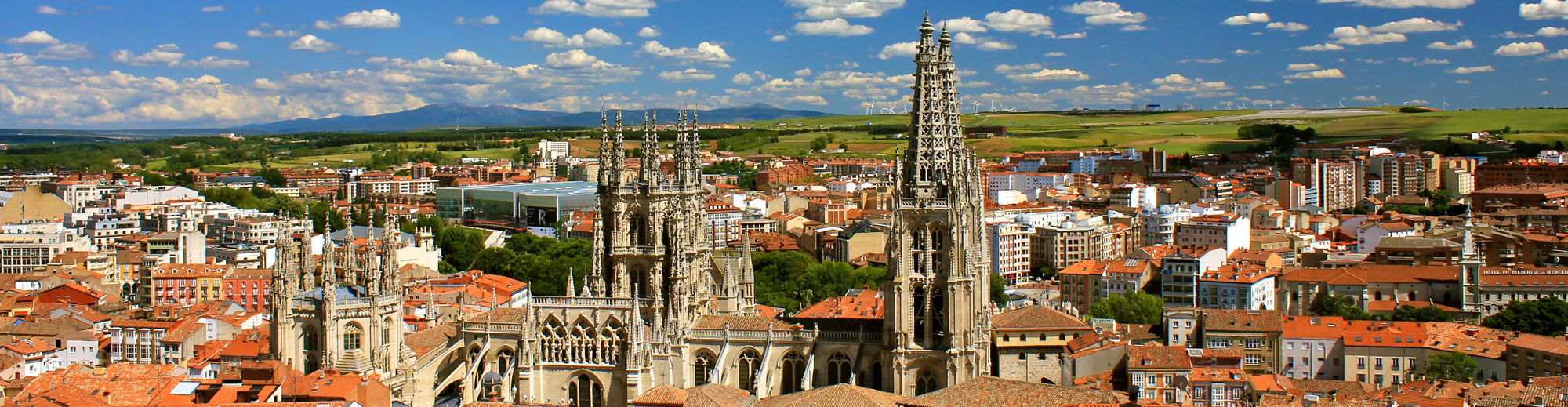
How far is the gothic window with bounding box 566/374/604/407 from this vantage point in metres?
51.6

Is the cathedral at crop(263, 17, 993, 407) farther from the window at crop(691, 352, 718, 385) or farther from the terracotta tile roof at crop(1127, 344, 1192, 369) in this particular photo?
the terracotta tile roof at crop(1127, 344, 1192, 369)

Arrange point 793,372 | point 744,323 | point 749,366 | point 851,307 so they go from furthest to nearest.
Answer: point 851,307 → point 744,323 → point 749,366 → point 793,372

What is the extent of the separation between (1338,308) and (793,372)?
51.3m

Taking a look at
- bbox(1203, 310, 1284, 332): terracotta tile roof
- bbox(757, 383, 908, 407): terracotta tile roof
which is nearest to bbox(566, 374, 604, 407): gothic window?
bbox(757, 383, 908, 407): terracotta tile roof

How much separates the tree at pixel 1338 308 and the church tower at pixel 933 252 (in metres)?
47.3

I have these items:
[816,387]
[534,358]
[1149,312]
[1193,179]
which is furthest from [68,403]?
[1193,179]

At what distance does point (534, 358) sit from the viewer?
2025 inches

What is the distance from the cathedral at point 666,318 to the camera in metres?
46.7

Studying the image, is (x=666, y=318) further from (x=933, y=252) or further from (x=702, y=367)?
(x=933, y=252)

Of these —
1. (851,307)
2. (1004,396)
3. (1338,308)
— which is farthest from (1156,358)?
(1338,308)

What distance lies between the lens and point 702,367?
51.0 m

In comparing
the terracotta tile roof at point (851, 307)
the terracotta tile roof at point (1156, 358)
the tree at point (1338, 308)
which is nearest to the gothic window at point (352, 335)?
the terracotta tile roof at point (851, 307)

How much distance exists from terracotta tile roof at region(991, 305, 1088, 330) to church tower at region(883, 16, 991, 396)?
35.7 ft

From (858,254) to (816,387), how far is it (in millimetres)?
80934
